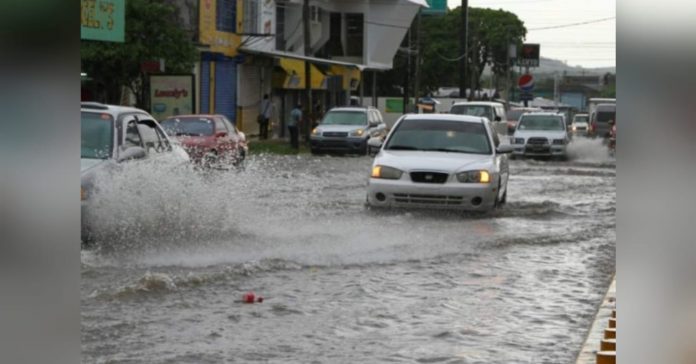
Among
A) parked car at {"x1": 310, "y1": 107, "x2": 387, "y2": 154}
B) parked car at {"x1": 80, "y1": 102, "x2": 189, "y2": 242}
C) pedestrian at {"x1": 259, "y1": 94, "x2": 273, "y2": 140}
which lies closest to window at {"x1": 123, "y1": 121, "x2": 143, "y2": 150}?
parked car at {"x1": 80, "y1": 102, "x2": 189, "y2": 242}

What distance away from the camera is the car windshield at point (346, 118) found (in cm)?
3928

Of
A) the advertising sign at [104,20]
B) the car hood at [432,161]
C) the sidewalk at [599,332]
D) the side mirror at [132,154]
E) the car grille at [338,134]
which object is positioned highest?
the advertising sign at [104,20]

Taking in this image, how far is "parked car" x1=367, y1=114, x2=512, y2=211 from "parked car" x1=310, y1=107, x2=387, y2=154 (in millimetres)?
19598

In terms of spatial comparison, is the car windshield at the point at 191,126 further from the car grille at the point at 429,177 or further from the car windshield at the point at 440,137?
the car grille at the point at 429,177

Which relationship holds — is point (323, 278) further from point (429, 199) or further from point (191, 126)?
point (191, 126)

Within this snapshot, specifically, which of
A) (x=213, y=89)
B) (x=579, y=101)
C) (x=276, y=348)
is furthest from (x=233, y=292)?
(x=579, y=101)

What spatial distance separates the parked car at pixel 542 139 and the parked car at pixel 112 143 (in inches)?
924

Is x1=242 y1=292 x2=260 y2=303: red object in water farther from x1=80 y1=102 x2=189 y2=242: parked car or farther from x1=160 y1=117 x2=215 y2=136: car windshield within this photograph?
x1=160 y1=117 x2=215 y2=136: car windshield

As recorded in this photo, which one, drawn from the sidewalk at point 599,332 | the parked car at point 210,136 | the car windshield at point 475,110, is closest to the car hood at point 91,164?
the sidewalk at point 599,332

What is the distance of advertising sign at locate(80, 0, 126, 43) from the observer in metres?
30.8
